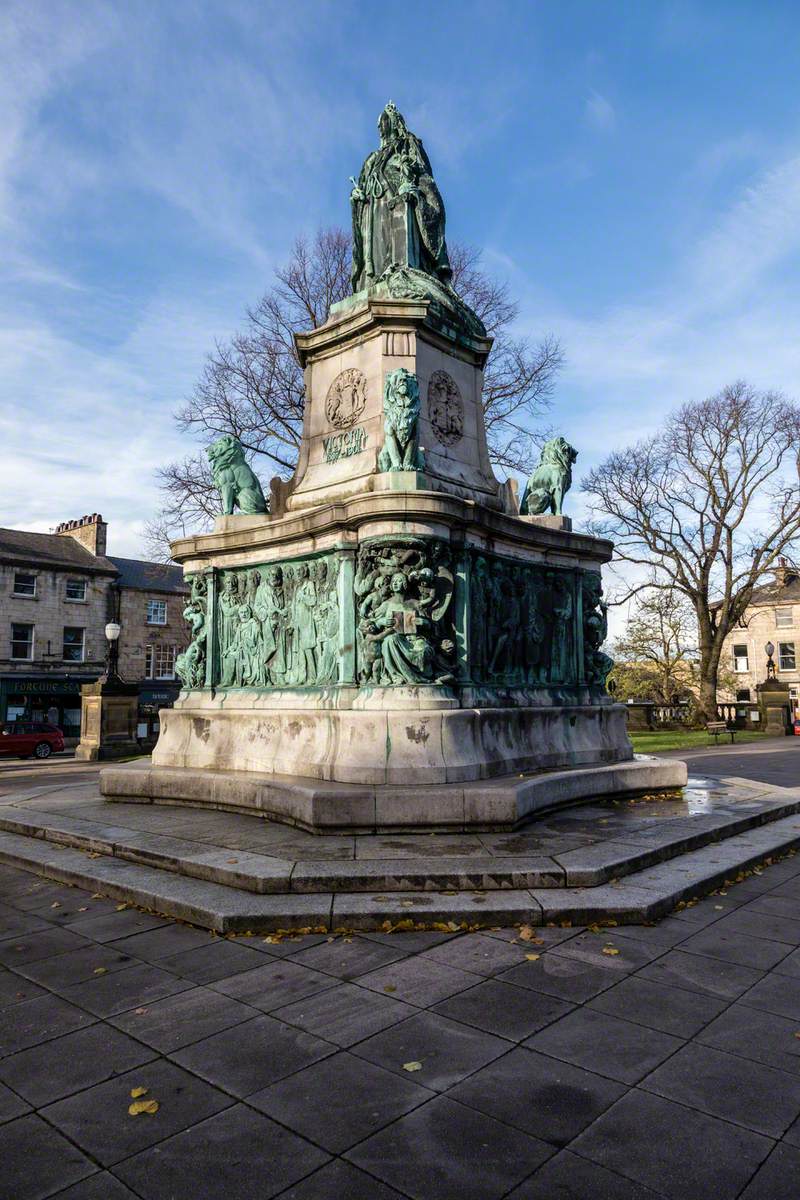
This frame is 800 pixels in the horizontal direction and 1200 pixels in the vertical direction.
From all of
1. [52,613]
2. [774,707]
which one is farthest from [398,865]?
[52,613]

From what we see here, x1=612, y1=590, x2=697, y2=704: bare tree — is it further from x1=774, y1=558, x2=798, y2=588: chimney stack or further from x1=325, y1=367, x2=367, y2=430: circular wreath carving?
x1=325, y1=367, x2=367, y2=430: circular wreath carving

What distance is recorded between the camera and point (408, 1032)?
11.8 feet

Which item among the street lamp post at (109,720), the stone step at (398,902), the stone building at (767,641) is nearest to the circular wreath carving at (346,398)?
the stone step at (398,902)

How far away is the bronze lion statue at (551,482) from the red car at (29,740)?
2565 centimetres

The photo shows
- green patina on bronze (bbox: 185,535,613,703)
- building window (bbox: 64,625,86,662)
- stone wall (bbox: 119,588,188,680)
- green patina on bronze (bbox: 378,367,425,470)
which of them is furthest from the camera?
stone wall (bbox: 119,588,188,680)

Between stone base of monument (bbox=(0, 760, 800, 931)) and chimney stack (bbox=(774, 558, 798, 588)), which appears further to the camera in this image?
chimney stack (bbox=(774, 558, 798, 588))

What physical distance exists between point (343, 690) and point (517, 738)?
217 centimetres

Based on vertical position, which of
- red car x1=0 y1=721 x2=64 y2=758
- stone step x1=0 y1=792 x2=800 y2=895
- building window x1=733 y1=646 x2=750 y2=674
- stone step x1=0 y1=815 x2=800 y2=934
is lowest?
red car x1=0 y1=721 x2=64 y2=758

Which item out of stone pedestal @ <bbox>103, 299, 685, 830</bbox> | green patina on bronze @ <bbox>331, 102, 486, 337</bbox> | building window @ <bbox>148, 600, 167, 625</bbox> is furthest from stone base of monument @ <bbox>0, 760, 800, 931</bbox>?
building window @ <bbox>148, 600, 167, 625</bbox>

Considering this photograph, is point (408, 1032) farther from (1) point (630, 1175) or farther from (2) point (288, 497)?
(2) point (288, 497)

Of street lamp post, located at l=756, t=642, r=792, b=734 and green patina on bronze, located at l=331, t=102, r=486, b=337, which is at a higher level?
green patina on bronze, located at l=331, t=102, r=486, b=337

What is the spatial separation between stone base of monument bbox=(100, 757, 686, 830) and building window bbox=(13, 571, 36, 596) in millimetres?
37865

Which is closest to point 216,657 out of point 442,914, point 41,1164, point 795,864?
point 442,914

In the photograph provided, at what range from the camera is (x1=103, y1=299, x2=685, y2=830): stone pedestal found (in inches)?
307
